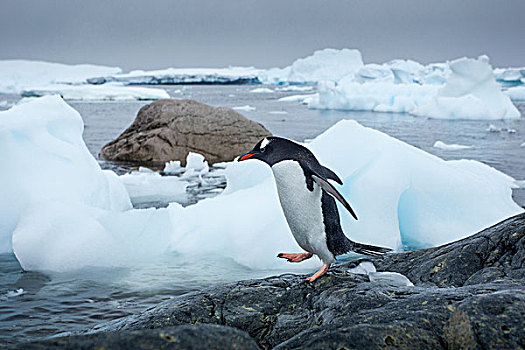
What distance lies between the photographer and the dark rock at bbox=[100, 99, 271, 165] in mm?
10094

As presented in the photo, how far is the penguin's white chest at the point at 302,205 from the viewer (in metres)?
2.38

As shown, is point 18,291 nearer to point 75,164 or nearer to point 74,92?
point 75,164

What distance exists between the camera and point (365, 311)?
5.97 feet

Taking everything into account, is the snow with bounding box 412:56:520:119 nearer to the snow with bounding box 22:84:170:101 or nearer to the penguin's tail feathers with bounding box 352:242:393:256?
the snow with bounding box 22:84:170:101

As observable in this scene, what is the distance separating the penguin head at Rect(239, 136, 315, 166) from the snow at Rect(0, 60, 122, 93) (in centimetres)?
4186

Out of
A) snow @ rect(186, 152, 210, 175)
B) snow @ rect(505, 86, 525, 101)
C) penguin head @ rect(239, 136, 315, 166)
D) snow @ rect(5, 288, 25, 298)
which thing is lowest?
snow @ rect(5, 288, 25, 298)

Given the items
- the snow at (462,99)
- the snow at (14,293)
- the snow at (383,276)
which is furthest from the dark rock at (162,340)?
the snow at (462,99)

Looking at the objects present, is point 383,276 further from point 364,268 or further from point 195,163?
point 195,163

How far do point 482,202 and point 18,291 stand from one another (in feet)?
13.8

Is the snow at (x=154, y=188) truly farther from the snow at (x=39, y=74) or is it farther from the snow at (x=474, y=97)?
the snow at (x=39, y=74)

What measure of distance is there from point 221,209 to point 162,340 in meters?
3.87

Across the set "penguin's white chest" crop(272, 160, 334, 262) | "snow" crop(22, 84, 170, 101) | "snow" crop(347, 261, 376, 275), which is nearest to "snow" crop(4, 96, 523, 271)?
"snow" crop(347, 261, 376, 275)

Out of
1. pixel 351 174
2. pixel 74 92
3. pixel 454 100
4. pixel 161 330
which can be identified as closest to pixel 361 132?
pixel 351 174

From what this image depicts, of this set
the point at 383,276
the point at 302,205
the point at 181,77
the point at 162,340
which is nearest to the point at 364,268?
the point at 383,276
